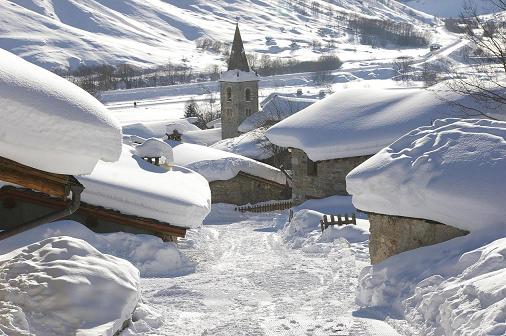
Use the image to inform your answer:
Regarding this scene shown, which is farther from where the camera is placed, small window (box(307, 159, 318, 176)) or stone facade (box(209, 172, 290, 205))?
stone facade (box(209, 172, 290, 205))

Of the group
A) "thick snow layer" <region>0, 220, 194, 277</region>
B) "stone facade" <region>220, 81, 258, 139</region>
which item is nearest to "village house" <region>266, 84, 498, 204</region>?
"thick snow layer" <region>0, 220, 194, 277</region>

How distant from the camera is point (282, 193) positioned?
105 feet

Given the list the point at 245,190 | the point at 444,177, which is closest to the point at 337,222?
the point at 444,177

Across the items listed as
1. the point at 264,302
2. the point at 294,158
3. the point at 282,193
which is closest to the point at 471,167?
the point at 264,302

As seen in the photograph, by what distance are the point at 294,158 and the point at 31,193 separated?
11408mm

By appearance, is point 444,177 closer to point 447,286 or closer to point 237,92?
point 447,286

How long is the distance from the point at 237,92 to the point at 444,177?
48488 millimetres

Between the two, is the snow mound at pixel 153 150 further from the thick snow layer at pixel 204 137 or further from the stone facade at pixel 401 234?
the thick snow layer at pixel 204 137

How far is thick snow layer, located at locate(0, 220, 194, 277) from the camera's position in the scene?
14.3 m

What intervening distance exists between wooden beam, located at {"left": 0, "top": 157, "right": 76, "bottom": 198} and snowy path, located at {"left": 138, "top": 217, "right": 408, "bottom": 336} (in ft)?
9.87

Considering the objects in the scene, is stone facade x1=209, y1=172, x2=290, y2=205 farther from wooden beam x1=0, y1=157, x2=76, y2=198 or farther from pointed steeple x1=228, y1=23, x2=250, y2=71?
pointed steeple x1=228, y1=23, x2=250, y2=71

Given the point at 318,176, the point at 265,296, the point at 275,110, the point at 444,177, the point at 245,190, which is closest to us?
the point at 444,177

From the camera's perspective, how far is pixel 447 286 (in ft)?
26.9

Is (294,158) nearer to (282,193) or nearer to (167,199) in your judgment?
(282,193)
